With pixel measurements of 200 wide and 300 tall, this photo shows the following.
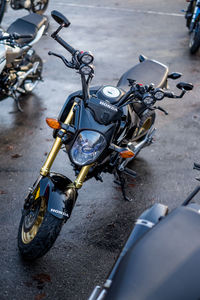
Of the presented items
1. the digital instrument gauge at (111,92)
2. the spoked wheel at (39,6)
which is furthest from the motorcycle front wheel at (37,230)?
Result: the spoked wheel at (39,6)

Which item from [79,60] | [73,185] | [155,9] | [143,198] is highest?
[79,60]

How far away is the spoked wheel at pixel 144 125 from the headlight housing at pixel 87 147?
1041 millimetres

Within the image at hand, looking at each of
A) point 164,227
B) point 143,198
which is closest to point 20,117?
point 143,198

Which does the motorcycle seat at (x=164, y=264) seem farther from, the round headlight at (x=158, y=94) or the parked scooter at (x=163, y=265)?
the round headlight at (x=158, y=94)

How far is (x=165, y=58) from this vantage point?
340 inches

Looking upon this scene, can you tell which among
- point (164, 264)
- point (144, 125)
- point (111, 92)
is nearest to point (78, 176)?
point (111, 92)

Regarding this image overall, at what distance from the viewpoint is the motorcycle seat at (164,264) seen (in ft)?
6.63

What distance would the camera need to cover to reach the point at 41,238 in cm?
362

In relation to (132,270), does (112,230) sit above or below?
below

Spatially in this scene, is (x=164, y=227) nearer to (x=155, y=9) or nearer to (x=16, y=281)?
(x=16, y=281)

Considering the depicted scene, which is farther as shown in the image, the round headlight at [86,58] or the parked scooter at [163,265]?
the round headlight at [86,58]

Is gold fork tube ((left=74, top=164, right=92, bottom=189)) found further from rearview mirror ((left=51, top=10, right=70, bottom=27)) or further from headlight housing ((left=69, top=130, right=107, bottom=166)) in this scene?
rearview mirror ((left=51, top=10, right=70, bottom=27))

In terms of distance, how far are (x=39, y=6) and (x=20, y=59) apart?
4864mm

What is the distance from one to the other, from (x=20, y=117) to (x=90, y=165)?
9.52ft
